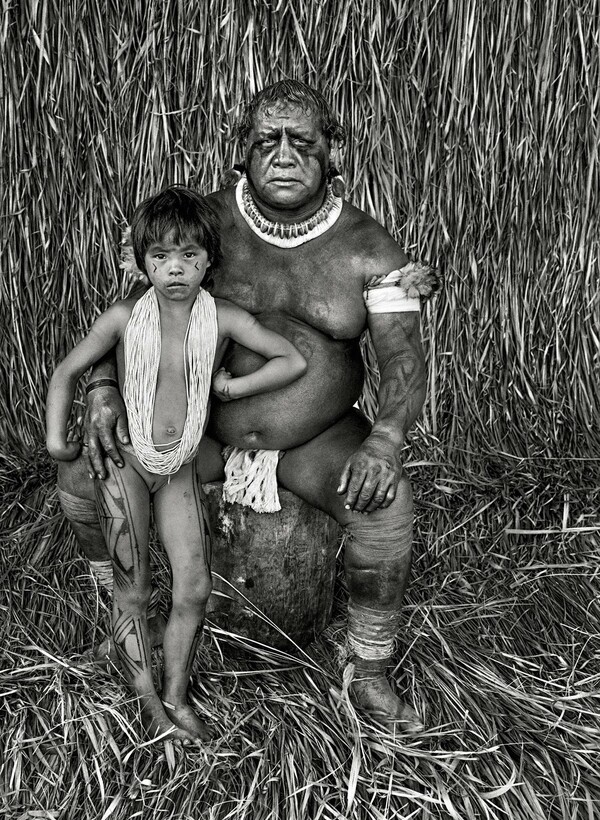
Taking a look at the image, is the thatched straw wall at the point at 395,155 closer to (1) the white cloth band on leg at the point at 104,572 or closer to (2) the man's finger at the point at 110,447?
(1) the white cloth band on leg at the point at 104,572

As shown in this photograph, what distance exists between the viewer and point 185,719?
1793 mm

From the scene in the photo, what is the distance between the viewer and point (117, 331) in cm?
178

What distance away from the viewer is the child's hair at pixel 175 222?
5.46 feet

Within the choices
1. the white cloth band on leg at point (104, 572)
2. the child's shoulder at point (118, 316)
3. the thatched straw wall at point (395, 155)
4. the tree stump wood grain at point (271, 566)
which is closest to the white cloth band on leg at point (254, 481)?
the tree stump wood grain at point (271, 566)

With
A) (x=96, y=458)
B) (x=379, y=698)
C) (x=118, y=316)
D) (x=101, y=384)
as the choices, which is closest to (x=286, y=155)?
(x=118, y=316)

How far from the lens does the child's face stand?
167 centimetres

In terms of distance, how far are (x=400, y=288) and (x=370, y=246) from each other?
4.1 inches

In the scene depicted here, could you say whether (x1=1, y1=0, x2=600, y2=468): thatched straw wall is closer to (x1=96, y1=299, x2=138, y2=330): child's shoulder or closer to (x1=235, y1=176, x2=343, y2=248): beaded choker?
(x1=235, y1=176, x2=343, y2=248): beaded choker

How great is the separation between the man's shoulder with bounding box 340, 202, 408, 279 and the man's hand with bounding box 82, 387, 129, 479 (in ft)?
1.74

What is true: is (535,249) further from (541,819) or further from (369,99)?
(541,819)

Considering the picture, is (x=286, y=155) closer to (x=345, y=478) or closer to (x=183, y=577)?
(x=345, y=478)

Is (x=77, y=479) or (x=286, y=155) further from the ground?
(x=286, y=155)

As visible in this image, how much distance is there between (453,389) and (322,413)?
1.02m

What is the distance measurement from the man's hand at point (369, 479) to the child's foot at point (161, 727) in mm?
486
